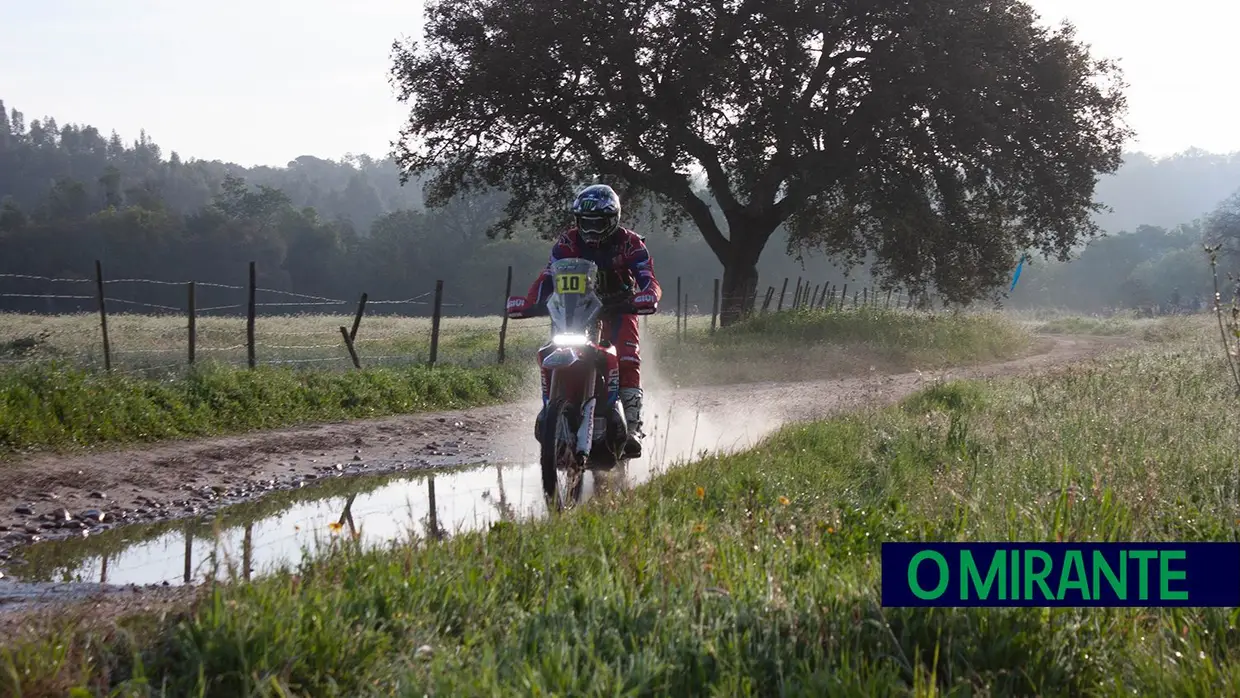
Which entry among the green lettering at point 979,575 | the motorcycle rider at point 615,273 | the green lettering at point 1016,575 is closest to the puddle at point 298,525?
the motorcycle rider at point 615,273

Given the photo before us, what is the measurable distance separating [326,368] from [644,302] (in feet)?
33.1

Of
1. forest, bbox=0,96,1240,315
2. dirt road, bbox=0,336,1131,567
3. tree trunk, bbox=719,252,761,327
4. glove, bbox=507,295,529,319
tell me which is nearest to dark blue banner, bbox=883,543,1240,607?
dirt road, bbox=0,336,1131,567

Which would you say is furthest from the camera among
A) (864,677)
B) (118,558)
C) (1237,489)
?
(118,558)

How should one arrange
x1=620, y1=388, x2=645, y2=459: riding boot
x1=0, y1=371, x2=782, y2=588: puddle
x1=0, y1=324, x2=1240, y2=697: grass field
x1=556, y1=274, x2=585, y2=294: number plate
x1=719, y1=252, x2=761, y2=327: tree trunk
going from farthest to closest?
x1=719, y1=252, x2=761, y2=327: tree trunk
x1=620, y1=388, x2=645, y2=459: riding boot
x1=556, y1=274, x2=585, y2=294: number plate
x1=0, y1=371, x2=782, y2=588: puddle
x1=0, y1=324, x2=1240, y2=697: grass field

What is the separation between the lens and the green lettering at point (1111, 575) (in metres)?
3.50

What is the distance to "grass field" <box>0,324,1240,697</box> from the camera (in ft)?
10.7

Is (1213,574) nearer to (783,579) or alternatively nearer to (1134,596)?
(1134,596)

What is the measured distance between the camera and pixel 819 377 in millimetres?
20594

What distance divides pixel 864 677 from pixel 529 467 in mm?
7050

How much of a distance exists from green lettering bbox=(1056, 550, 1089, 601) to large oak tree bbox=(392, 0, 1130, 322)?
21.8 m

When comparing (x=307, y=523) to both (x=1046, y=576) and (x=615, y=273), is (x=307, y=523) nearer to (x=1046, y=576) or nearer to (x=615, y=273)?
(x=615, y=273)

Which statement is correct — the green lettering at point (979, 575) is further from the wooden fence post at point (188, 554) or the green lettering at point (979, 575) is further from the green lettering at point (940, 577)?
the wooden fence post at point (188, 554)

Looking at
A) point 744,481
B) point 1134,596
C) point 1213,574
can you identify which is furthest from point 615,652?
point 744,481

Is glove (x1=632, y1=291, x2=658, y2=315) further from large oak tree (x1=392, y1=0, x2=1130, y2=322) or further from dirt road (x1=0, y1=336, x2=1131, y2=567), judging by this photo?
large oak tree (x1=392, y1=0, x2=1130, y2=322)
